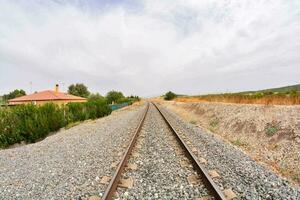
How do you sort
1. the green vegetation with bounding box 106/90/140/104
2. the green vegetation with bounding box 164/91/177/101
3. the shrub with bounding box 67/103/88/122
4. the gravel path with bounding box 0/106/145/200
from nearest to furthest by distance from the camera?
the gravel path with bounding box 0/106/145/200, the shrub with bounding box 67/103/88/122, the green vegetation with bounding box 106/90/140/104, the green vegetation with bounding box 164/91/177/101

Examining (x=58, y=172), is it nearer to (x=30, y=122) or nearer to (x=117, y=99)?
(x=30, y=122)

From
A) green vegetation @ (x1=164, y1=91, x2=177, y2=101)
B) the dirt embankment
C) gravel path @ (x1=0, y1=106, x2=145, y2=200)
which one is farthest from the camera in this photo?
green vegetation @ (x1=164, y1=91, x2=177, y2=101)

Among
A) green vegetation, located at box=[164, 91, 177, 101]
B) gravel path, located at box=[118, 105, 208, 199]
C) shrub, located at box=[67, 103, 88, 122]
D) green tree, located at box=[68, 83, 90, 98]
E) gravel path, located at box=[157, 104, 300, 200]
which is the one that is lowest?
gravel path, located at box=[157, 104, 300, 200]

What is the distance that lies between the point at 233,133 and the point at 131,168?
6653 mm

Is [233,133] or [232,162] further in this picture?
[233,133]

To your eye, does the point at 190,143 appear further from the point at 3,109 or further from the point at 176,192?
the point at 3,109

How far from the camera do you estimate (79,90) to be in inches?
3816

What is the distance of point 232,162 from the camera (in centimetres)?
528

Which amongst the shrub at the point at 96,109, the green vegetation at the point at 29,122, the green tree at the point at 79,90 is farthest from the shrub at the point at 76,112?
the green tree at the point at 79,90

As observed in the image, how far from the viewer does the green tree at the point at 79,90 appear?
96.1m

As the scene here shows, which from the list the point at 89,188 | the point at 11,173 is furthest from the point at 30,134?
the point at 89,188

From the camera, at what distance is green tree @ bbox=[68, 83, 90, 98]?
9612 cm

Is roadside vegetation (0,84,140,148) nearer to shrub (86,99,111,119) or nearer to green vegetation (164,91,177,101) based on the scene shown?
shrub (86,99,111,119)

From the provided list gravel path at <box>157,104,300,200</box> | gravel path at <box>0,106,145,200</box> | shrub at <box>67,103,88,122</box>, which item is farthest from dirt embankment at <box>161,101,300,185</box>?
shrub at <box>67,103,88,122</box>
